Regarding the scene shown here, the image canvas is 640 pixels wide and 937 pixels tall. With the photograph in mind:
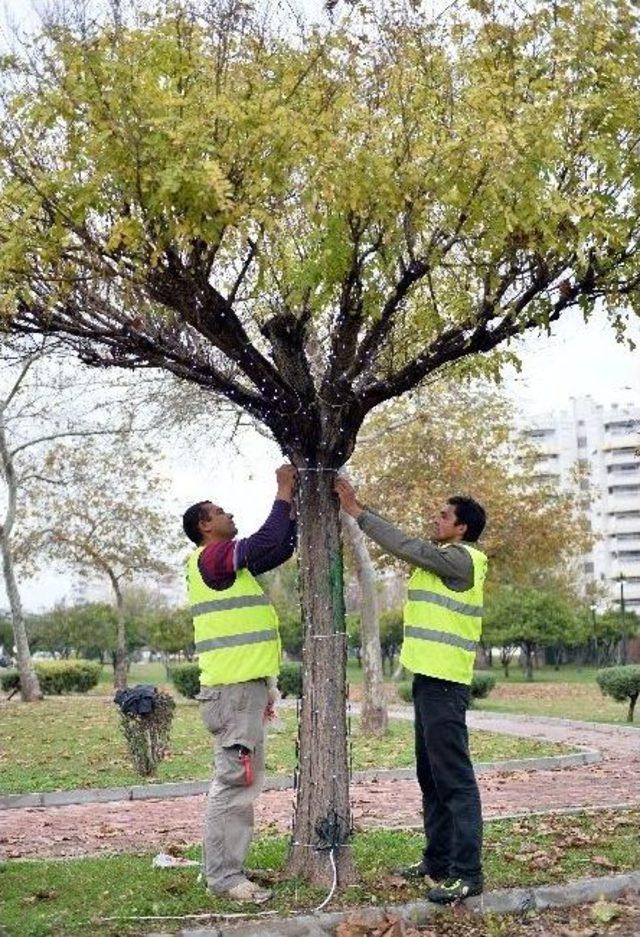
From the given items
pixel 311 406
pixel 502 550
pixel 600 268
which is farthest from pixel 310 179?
pixel 502 550

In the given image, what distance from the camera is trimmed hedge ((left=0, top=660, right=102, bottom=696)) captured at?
36.4m

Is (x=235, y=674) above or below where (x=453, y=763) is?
above

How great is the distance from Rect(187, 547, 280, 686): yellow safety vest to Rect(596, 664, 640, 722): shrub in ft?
52.4

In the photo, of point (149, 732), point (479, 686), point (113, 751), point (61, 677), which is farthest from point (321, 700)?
point (61, 677)

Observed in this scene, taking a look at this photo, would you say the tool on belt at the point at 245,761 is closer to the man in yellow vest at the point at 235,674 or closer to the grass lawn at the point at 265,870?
the man in yellow vest at the point at 235,674

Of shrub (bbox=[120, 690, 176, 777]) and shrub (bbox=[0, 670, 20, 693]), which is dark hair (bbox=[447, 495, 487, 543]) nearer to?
shrub (bbox=[120, 690, 176, 777])

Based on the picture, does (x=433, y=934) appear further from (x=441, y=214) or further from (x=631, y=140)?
(x=631, y=140)

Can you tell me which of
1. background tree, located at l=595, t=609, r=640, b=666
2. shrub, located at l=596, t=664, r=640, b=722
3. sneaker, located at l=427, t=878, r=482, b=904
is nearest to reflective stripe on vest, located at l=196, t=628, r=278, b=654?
sneaker, located at l=427, t=878, r=482, b=904

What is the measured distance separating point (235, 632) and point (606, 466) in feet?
373

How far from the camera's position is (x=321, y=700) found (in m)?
7.11

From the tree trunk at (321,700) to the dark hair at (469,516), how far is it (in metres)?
0.73

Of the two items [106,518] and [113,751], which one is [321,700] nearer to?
[113,751]

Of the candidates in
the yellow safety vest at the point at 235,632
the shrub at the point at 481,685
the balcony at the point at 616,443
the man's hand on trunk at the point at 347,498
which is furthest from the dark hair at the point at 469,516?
the balcony at the point at 616,443

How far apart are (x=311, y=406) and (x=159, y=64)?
205cm
